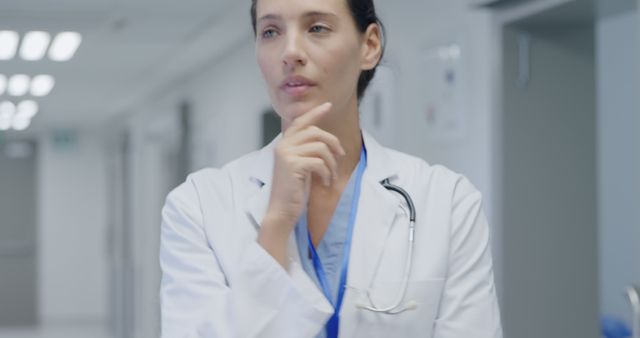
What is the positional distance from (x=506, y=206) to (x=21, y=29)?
3778 mm

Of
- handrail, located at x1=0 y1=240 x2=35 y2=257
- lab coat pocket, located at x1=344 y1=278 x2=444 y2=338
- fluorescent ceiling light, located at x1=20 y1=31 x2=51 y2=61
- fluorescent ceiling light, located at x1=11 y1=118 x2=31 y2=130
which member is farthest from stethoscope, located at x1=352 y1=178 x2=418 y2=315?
handrail, located at x1=0 y1=240 x2=35 y2=257

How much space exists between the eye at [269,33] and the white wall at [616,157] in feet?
13.3

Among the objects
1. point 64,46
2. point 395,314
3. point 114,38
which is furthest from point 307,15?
point 64,46

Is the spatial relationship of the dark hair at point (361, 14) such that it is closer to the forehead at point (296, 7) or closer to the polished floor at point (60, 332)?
the forehead at point (296, 7)

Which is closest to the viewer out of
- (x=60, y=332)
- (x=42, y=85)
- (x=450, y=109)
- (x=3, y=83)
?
(x=450, y=109)

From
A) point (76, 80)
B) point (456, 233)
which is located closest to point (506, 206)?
point (456, 233)

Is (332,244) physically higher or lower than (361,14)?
lower

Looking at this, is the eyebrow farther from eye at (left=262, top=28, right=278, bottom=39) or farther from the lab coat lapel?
the lab coat lapel

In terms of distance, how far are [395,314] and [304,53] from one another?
1.12 ft

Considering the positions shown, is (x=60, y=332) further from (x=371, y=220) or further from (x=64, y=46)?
(x=371, y=220)

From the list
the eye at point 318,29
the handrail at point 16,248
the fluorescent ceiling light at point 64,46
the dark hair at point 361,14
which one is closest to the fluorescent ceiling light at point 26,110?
the handrail at point 16,248

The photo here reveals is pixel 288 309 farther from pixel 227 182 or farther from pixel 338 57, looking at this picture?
pixel 338 57

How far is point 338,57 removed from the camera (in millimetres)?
1271

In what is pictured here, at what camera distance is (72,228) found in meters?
13.8
